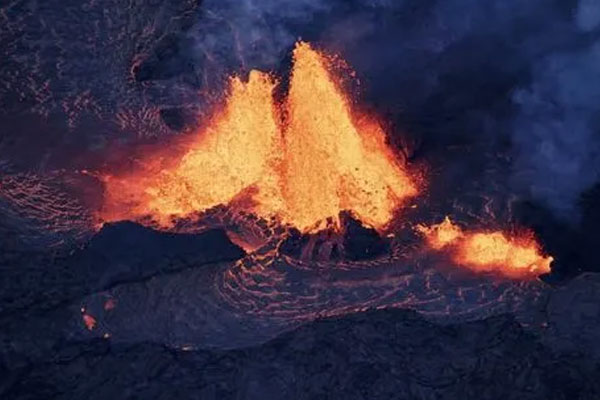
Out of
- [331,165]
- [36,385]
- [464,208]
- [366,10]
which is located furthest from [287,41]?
[36,385]

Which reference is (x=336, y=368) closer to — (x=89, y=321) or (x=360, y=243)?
(x=360, y=243)

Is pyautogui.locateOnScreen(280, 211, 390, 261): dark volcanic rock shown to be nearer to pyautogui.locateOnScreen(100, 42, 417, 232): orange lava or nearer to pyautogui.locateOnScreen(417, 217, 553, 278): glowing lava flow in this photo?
pyautogui.locateOnScreen(100, 42, 417, 232): orange lava

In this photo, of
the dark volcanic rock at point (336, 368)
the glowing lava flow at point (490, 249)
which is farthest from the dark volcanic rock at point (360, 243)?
the dark volcanic rock at point (336, 368)

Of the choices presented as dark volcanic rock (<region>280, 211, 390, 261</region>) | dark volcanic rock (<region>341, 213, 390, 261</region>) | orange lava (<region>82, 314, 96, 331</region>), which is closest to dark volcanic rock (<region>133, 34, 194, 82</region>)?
dark volcanic rock (<region>280, 211, 390, 261</region>)

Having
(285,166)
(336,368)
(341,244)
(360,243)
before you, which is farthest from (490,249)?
(285,166)

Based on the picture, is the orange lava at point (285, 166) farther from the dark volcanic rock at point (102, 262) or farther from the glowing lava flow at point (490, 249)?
the glowing lava flow at point (490, 249)
